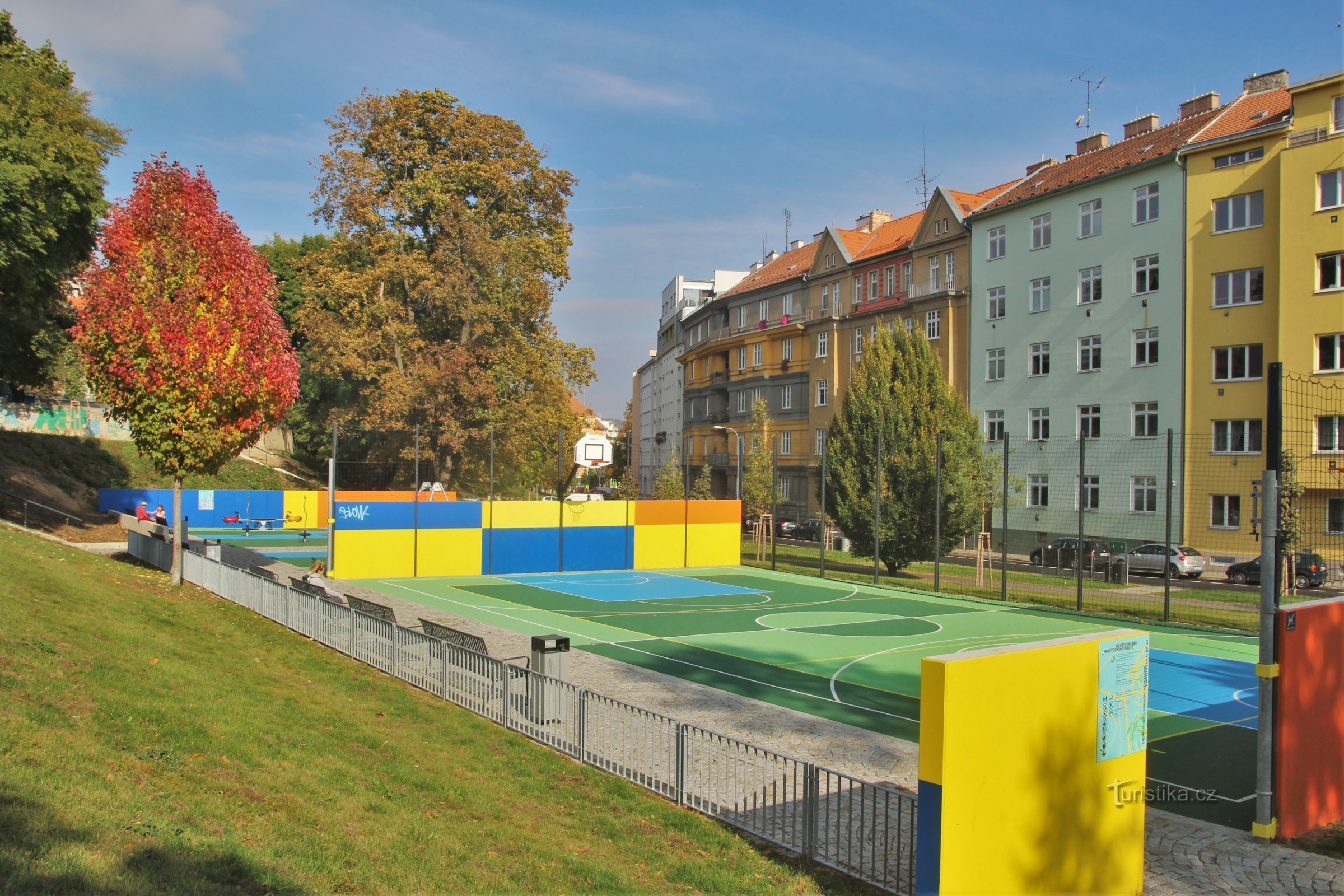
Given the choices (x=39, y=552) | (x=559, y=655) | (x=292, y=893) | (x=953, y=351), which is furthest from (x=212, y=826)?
(x=953, y=351)

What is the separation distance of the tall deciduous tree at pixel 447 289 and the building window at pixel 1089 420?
21.2m

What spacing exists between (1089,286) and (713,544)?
19636 mm

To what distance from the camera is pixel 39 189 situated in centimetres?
2411

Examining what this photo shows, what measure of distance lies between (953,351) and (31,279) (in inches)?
1464

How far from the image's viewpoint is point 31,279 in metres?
25.8

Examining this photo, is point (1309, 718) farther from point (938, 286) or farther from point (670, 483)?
point (938, 286)

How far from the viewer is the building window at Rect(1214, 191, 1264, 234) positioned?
34469 mm

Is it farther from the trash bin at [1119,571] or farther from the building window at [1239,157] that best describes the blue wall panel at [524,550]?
the building window at [1239,157]

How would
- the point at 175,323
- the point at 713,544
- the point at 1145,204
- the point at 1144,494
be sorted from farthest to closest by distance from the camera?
the point at 1145,204 → the point at 1144,494 → the point at 713,544 → the point at 175,323

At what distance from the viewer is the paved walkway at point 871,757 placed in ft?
25.8

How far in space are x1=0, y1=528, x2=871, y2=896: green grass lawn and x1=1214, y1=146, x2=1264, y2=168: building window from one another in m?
35.4

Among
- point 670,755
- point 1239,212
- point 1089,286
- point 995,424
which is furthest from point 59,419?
point 1239,212

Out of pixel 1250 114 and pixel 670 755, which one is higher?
pixel 1250 114

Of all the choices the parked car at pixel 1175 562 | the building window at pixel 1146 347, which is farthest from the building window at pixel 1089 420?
the parked car at pixel 1175 562
